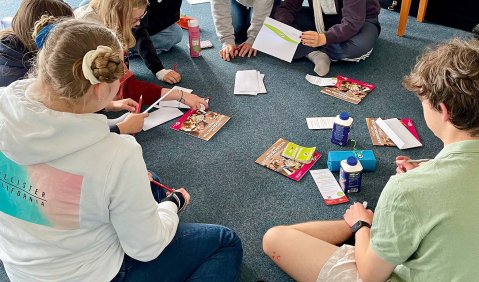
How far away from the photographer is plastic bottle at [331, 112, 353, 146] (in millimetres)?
1890

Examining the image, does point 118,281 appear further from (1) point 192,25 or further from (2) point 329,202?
(1) point 192,25

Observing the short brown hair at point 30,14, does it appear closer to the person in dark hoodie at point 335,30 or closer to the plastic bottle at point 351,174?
the plastic bottle at point 351,174

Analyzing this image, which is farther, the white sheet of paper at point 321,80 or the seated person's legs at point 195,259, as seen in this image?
the white sheet of paper at point 321,80

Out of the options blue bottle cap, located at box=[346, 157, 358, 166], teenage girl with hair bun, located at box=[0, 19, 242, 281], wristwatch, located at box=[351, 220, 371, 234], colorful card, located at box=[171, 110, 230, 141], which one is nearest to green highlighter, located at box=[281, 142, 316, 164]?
blue bottle cap, located at box=[346, 157, 358, 166]

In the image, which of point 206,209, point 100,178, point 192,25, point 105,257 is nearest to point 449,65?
point 100,178

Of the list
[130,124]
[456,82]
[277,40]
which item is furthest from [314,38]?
[456,82]

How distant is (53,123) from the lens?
35.1 inches

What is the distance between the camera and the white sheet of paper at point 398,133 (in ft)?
6.43

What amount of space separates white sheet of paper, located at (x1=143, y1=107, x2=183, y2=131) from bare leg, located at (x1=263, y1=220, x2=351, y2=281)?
96 cm

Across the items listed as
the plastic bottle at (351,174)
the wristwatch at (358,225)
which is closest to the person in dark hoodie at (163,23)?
the plastic bottle at (351,174)

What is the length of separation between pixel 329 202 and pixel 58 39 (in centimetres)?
116

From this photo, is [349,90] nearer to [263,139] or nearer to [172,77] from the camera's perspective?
[263,139]

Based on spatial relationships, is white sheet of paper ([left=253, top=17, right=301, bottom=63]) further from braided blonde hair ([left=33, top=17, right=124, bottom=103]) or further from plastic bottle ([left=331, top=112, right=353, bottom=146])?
braided blonde hair ([left=33, top=17, right=124, bottom=103])

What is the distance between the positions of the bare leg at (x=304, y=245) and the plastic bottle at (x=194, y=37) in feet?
5.28
